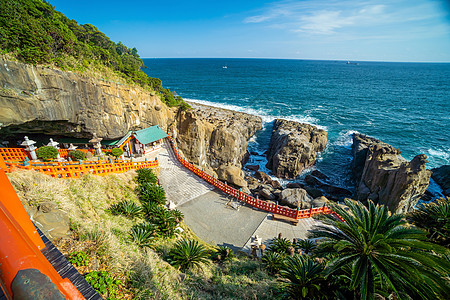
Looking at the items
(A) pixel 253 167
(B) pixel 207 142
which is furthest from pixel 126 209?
(A) pixel 253 167

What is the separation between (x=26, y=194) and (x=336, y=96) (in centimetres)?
9804

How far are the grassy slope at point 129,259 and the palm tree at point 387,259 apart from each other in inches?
140

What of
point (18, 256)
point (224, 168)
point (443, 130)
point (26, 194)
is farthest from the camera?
point (443, 130)

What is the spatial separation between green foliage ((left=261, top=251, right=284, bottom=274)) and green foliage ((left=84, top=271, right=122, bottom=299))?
25.4ft

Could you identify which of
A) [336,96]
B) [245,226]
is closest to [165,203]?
[245,226]

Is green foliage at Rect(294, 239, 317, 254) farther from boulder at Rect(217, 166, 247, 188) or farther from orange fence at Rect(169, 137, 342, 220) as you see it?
boulder at Rect(217, 166, 247, 188)

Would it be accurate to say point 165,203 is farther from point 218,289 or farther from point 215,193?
point 218,289

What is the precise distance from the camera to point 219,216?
55.1 ft

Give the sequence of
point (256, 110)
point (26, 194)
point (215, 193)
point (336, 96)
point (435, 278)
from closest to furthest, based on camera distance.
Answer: point (435, 278) → point (26, 194) → point (215, 193) → point (256, 110) → point (336, 96)

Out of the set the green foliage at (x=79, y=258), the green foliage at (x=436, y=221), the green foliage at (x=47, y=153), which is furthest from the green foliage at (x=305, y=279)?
the green foliage at (x=47, y=153)

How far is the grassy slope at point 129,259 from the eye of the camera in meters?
7.79

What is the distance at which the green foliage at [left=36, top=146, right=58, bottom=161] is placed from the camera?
16.7 meters

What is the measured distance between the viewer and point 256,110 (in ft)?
224

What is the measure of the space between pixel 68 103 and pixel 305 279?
75.2 ft
